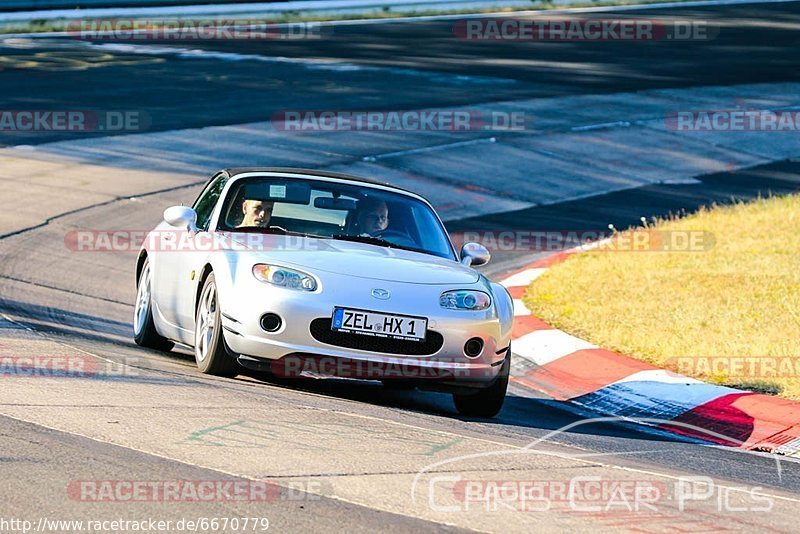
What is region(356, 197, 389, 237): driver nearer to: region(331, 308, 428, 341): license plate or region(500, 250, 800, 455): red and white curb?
region(331, 308, 428, 341): license plate

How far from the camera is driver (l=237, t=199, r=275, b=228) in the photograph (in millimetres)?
8641

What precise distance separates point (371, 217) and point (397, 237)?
8.1 inches

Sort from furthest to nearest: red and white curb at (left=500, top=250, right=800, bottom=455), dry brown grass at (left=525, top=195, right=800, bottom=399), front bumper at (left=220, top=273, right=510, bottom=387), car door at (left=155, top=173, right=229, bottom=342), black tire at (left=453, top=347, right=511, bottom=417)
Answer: dry brown grass at (left=525, top=195, right=800, bottom=399)
car door at (left=155, top=173, right=229, bottom=342)
red and white curb at (left=500, top=250, right=800, bottom=455)
black tire at (left=453, top=347, right=511, bottom=417)
front bumper at (left=220, top=273, right=510, bottom=387)

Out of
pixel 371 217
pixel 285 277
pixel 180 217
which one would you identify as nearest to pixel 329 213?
Result: pixel 371 217

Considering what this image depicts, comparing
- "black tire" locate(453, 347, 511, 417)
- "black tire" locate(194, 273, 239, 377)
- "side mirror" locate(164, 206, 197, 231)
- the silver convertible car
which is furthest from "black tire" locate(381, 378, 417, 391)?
"side mirror" locate(164, 206, 197, 231)

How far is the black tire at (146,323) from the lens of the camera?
30.3ft

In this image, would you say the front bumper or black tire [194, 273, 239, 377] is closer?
the front bumper

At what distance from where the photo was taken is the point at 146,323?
9289 millimetres

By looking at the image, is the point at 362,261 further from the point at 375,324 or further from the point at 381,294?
the point at 375,324

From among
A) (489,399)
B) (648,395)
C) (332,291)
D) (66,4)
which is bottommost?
(648,395)

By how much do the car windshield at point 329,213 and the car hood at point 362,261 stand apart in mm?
301

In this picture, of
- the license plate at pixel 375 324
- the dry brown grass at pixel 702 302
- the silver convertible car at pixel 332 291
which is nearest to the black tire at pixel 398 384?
the silver convertible car at pixel 332 291

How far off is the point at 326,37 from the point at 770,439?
26.0 meters

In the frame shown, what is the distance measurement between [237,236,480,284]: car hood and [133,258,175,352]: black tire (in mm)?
1427
